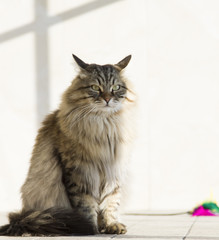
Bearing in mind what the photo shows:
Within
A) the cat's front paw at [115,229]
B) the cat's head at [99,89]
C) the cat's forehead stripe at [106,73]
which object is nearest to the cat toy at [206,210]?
the cat's front paw at [115,229]

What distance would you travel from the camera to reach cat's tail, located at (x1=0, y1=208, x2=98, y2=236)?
2.21m

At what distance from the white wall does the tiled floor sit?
62 centimetres

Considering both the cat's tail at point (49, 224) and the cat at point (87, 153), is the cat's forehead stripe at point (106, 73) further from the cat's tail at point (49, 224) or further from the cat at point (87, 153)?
the cat's tail at point (49, 224)

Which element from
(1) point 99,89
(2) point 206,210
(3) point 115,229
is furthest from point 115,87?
(2) point 206,210

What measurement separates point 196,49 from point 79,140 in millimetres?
1872

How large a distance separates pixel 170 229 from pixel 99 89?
849 millimetres

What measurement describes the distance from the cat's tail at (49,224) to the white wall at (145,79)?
1.63 m

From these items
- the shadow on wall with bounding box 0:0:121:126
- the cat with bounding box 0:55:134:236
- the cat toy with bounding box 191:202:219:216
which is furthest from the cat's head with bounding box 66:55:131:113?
the shadow on wall with bounding box 0:0:121:126

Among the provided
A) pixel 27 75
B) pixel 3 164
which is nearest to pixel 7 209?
pixel 3 164

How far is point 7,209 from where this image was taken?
4.14m

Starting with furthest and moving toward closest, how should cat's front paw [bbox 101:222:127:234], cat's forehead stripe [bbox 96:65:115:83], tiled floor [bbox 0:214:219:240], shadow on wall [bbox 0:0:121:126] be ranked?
shadow on wall [bbox 0:0:121:126] → cat's forehead stripe [bbox 96:65:115:83] → cat's front paw [bbox 101:222:127:234] → tiled floor [bbox 0:214:219:240]

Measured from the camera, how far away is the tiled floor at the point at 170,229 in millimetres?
2201

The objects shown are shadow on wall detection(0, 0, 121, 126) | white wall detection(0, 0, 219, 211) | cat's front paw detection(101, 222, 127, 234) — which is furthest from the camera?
shadow on wall detection(0, 0, 121, 126)

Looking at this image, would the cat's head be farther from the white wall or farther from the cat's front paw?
the white wall
